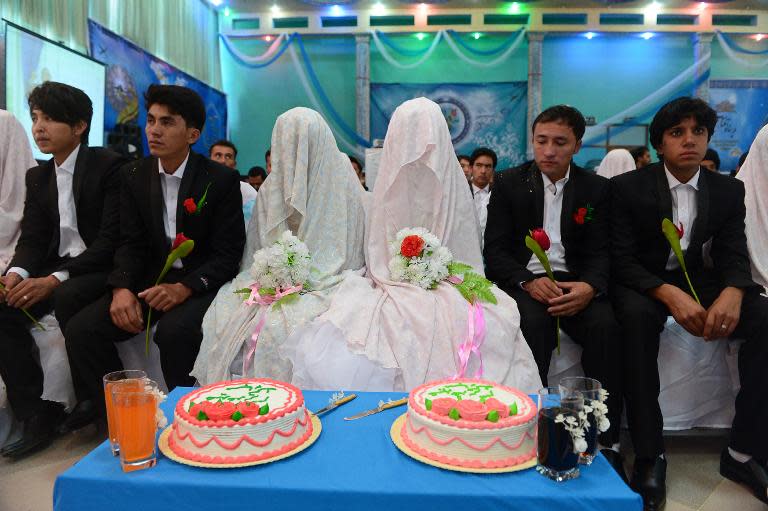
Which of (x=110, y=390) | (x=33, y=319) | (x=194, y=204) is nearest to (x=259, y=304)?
(x=194, y=204)

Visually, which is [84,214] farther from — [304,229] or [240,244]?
[304,229]

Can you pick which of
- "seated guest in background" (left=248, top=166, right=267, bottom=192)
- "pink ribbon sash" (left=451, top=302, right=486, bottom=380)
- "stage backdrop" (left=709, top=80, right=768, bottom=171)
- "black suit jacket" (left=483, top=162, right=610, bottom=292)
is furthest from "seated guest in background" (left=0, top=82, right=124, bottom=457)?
"stage backdrop" (left=709, top=80, right=768, bottom=171)

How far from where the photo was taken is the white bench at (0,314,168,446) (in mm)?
2557

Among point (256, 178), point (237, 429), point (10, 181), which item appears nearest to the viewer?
point (237, 429)

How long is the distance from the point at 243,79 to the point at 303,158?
726cm

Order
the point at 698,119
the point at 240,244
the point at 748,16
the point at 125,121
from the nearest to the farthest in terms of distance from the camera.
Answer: the point at 698,119 → the point at 240,244 → the point at 125,121 → the point at 748,16

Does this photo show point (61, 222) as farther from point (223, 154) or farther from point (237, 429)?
point (223, 154)

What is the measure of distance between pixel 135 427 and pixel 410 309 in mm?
1311

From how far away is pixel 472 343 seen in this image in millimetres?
2219

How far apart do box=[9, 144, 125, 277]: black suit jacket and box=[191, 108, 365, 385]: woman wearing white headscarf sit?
2.33 feet

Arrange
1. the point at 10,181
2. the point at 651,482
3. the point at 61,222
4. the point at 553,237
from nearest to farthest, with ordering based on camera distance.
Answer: the point at 651,482 → the point at 553,237 → the point at 61,222 → the point at 10,181

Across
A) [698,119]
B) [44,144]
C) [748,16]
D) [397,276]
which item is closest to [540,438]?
[397,276]

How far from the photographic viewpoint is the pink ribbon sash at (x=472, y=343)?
219 cm

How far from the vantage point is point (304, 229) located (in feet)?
8.76
